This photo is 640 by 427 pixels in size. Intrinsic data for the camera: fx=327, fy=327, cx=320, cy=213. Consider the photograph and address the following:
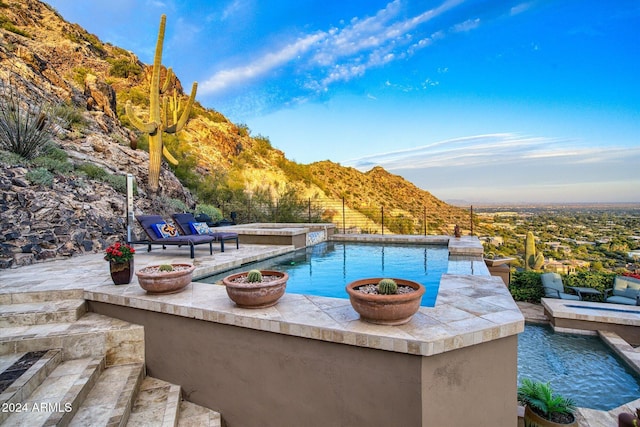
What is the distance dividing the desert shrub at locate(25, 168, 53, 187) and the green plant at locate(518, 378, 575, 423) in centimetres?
893

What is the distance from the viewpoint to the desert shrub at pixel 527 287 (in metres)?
8.38

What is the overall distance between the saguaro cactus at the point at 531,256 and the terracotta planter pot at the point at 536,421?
9531mm

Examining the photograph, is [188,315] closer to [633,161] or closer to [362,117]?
[362,117]

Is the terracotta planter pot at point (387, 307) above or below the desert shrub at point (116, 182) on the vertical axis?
below

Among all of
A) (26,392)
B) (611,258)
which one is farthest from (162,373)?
(611,258)

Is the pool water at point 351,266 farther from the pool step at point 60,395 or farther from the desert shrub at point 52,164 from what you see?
the desert shrub at point 52,164

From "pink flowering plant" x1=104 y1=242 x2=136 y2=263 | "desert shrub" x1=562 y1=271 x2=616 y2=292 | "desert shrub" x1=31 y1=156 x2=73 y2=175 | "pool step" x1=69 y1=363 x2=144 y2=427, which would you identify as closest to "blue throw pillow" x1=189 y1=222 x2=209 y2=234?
"pink flowering plant" x1=104 y1=242 x2=136 y2=263

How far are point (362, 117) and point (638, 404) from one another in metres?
17.6

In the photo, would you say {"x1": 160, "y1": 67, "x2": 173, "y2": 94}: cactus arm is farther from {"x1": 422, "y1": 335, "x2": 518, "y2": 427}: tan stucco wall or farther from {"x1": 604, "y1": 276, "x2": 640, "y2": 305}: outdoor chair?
{"x1": 604, "y1": 276, "x2": 640, "y2": 305}: outdoor chair

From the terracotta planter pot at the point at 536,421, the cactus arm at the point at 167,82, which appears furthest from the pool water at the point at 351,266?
the cactus arm at the point at 167,82

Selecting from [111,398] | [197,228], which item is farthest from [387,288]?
[197,228]

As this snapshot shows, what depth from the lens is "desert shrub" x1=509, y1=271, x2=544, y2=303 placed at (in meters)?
8.38

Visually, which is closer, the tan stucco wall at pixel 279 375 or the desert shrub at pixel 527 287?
the tan stucco wall at pixel 279 375

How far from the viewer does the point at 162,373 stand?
10.2ft
